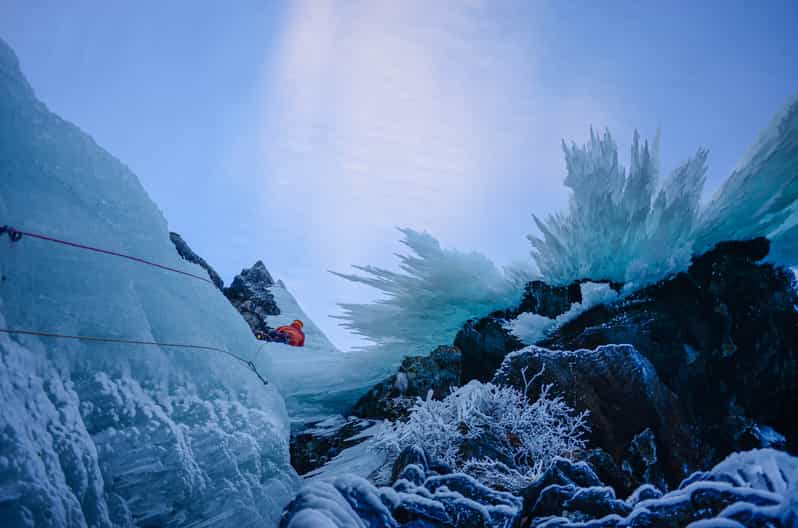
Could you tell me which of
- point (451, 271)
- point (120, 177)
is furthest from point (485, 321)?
point (120, 177)

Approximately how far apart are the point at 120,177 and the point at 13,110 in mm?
593

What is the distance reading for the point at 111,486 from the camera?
1.47 meters

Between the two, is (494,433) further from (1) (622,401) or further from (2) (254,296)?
(2) (254,296)

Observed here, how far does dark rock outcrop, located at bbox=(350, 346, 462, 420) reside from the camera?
4.45m

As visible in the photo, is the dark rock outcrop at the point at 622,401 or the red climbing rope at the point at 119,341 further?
the dark rock outcrop at the point at 622,401

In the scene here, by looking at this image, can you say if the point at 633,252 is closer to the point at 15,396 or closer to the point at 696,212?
the point at 696,212

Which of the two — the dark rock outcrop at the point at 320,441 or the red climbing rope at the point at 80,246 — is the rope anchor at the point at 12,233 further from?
the dark rock outcrop at the point at 320,441

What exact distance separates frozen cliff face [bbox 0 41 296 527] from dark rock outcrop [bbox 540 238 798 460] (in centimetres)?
415

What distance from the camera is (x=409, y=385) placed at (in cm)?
461

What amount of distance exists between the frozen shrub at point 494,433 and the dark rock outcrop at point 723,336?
1.41 m

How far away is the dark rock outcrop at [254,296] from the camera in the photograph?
891cm

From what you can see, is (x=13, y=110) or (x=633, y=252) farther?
(x=633, y=252)

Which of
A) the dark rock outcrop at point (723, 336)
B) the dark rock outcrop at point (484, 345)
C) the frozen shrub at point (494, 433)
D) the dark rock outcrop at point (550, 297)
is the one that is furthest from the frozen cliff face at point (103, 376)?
the dark rock outcrop at point (723, 336)

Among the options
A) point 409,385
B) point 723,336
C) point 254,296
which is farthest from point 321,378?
point 254,296
